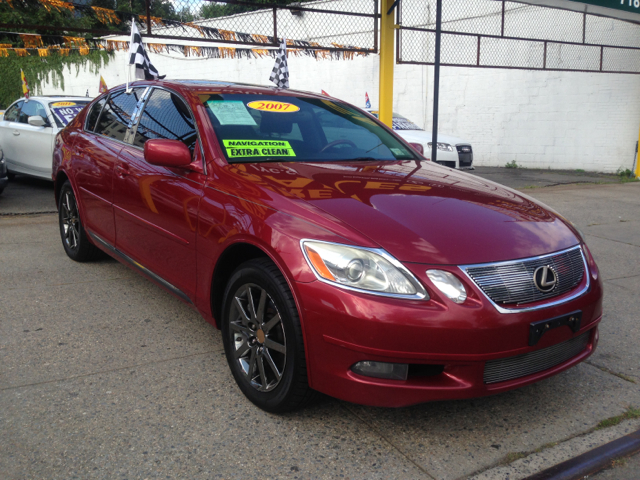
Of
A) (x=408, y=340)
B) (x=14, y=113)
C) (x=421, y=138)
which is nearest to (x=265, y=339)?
(x=408, y=340)

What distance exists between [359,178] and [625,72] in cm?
1281

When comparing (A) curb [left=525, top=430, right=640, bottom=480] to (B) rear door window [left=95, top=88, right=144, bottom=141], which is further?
(B) rear door window [left=95, top=88, right=144, bottom=141]

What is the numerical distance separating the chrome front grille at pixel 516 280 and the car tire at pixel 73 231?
3.82m

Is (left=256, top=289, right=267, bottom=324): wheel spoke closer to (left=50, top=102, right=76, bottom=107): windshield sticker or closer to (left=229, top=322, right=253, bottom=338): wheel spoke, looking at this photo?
(left=229, top=322, right=253, bottom=338): wheel spoke

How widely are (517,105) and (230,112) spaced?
14.3 meters

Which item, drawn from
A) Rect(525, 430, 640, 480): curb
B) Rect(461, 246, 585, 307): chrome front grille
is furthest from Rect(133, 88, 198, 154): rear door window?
Rect(525, 430, 640, 480): curb

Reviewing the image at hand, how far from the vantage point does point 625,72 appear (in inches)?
532

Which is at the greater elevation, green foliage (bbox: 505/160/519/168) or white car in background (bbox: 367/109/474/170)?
white car in background (bbox: 367/109/474/170)

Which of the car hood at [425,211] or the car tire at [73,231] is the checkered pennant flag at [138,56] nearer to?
the car tire at [73,231]

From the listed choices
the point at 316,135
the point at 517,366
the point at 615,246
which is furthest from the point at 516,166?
the point at 517,366

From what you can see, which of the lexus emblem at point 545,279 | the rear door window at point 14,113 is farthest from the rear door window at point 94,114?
the rear door window at point 14,113

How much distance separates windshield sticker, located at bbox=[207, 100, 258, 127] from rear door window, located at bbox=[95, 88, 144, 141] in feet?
3.23

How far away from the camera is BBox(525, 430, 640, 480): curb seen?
8.04 feet

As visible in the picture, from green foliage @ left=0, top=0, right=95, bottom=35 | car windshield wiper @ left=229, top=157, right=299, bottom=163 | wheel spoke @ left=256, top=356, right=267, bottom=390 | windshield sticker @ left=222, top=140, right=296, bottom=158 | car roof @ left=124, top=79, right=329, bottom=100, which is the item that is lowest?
wheel spoke @ left=256, top=356, right=267, bottom=390
